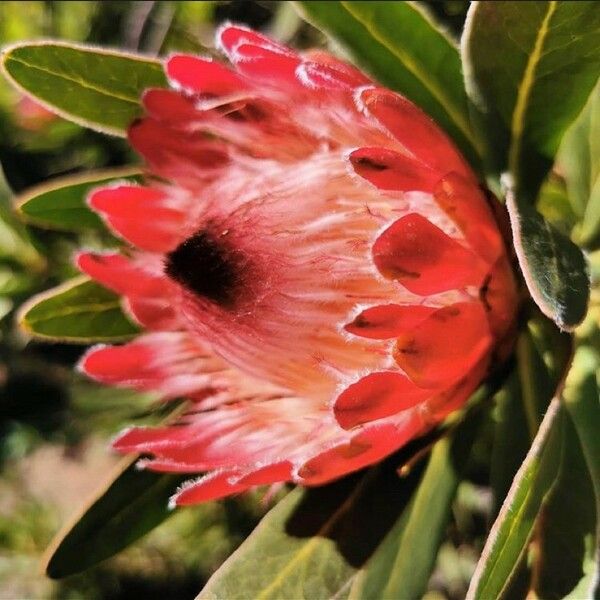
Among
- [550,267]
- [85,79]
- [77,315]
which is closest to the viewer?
[550,267]

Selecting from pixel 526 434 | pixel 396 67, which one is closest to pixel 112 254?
pixel 396 67

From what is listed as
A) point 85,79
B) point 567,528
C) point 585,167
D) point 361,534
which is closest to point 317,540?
point 361,534

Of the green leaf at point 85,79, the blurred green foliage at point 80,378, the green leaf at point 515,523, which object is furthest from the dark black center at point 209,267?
the blurred green foliage at point 80,378

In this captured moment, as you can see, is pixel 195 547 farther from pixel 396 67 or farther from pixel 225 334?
pixel 396 67

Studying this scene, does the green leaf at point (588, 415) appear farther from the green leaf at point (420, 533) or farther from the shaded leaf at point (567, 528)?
the green leaf at point (420, 533)

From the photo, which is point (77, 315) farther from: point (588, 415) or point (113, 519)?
point (588, 415)

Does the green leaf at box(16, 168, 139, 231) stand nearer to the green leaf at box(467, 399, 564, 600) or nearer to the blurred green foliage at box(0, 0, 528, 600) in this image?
the blurred green foliage at box(0, 0, 528, 600)

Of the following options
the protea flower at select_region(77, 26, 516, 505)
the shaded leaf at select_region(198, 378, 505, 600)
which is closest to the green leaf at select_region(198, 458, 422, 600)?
the shaded leaf at select_region(198, 378, 505, 600)
